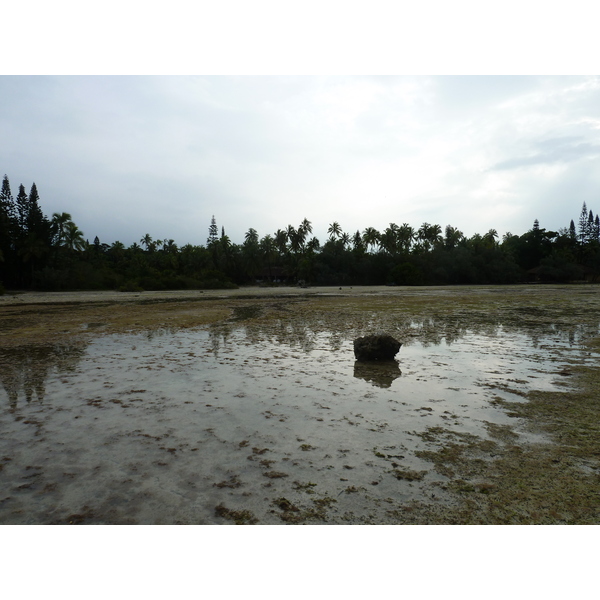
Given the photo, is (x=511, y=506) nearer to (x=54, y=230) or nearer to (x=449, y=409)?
(x=449, y=409)

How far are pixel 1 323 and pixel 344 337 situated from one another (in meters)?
11.4

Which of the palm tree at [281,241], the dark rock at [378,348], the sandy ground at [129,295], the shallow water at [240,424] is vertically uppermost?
the palm tree at [281,241]

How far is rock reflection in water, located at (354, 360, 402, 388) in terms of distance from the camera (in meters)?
5.27

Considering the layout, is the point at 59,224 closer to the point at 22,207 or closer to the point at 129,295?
the point at 22,207

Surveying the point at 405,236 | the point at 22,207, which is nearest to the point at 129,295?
the point at 22,207

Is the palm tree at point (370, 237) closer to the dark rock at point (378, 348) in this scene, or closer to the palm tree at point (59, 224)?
the palm tree at point (59, 224)

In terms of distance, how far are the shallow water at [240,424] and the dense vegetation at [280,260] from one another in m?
41.5

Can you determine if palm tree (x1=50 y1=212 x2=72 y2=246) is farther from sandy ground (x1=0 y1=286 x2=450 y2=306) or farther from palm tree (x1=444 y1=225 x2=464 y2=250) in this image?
palm tree (x1=444 y1=225 x2=464 y2=250)

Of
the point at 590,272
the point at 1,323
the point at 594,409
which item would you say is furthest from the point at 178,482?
the point at 590,272

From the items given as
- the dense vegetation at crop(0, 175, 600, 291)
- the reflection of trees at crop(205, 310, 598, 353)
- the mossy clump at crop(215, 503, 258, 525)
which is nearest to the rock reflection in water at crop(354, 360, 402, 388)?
the reflection of trees at crop(205, 310, 598, 353)

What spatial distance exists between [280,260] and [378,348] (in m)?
68.7

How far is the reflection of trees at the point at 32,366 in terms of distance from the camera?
16.4 ft

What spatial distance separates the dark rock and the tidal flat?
0.32m

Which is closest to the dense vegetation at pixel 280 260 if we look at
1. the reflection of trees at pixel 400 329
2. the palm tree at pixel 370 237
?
the palm tree at pixel 370 237
